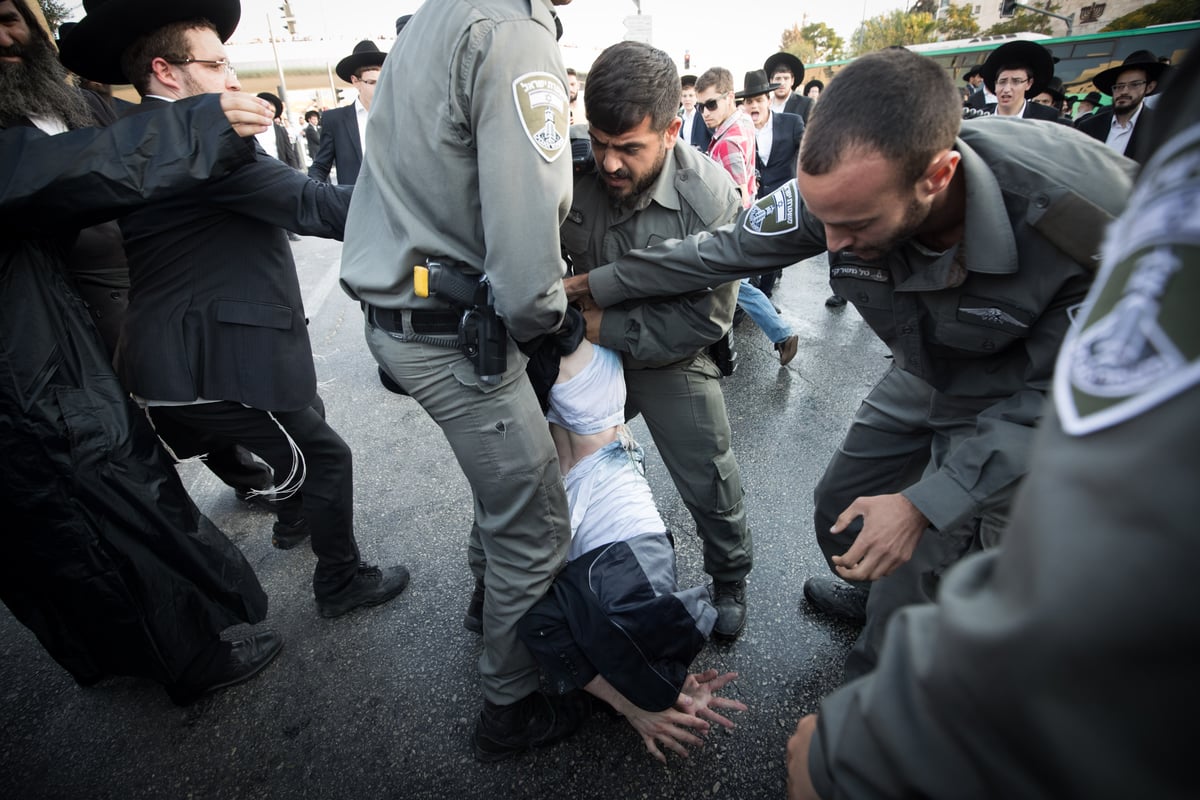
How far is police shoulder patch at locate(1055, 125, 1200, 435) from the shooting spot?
1.18ft

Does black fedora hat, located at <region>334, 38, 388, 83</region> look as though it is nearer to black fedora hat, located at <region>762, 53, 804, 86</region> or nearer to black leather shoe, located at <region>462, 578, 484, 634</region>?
black leather shoe, located at <region>462, 578, 484, 634</region>

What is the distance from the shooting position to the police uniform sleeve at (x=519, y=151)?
47.6 inches

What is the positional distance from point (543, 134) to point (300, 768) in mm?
1774

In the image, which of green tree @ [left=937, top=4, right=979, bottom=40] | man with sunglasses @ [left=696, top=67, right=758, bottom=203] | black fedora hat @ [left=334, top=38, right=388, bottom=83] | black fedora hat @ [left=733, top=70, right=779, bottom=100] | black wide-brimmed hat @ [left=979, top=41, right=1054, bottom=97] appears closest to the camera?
man with sunglasses @ [left=696, top=67, right=758, bottom=203]

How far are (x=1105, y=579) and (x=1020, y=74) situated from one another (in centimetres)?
656

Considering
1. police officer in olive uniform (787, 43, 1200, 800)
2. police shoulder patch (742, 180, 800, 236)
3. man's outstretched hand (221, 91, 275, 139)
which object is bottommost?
police shoulder patch (742, 180, 800, 236)

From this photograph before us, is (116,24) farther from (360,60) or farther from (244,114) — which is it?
(360,60)

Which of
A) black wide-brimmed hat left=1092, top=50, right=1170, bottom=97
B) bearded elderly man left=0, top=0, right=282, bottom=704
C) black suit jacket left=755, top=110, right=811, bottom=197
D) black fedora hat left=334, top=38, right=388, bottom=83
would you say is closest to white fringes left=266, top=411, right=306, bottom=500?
bearded elderly man left=0, top=0, right=282, bottom=704

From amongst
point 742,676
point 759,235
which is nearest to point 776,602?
point 742,676

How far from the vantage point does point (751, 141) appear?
13.9 feet

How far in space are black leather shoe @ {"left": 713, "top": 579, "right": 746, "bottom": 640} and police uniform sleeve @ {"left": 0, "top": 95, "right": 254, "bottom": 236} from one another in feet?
A: 6.36

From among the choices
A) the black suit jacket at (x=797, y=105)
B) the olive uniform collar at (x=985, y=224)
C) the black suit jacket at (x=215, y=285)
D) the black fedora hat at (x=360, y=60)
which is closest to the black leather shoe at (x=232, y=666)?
the black suit jacket at (x=215, y=285)

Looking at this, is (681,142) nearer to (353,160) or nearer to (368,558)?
(368,558)

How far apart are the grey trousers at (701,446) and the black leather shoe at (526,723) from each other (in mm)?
682
